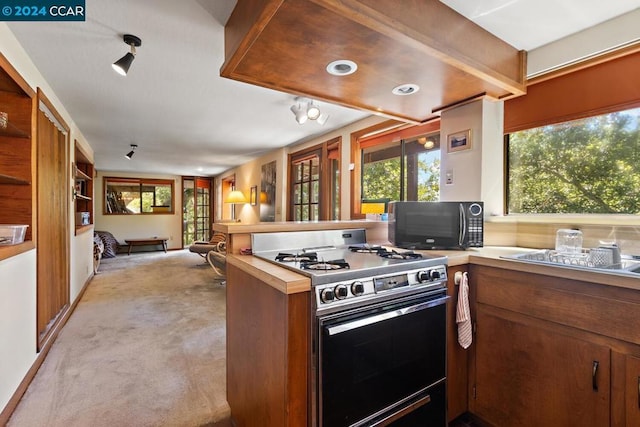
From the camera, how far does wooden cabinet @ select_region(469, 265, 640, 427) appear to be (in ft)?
3.75

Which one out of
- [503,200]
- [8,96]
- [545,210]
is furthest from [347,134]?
[8,96]

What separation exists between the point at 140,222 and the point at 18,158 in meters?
7.03

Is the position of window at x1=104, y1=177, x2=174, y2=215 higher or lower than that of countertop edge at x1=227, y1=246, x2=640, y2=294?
higher

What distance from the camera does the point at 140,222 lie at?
834cm

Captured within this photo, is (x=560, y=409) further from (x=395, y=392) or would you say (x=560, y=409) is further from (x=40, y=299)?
(x=40, y=299)

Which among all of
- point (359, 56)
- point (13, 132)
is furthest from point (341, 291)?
point (13, 132)

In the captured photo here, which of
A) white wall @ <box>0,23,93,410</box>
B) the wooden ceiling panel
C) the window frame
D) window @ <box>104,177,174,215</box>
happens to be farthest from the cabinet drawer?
window @ <box>104,177,174,215</box>

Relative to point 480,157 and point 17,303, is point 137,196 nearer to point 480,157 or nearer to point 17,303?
point 17,303

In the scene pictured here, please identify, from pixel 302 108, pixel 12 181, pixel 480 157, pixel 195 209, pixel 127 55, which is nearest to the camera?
pixel 127 55

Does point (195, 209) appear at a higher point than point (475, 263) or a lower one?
higher

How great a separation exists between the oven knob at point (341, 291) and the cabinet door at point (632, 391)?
3.53 feet

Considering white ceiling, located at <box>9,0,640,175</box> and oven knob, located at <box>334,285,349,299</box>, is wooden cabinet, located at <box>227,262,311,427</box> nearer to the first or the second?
oven knob, located at <box>334,285,349,299</box>

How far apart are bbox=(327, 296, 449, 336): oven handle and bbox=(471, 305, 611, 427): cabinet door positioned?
0.35 m

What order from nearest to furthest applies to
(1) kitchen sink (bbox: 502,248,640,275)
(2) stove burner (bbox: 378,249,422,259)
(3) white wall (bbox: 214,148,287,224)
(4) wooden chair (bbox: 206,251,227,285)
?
(1) kitchen sink (bbox: 502,248,640,275)
(2) stove burner (bbox: 378,249,422,259)
(4) wooden chair (bbox: 206,251,227,285)
(3) white wall (bbox: 214,148,287,224)
